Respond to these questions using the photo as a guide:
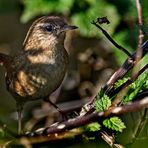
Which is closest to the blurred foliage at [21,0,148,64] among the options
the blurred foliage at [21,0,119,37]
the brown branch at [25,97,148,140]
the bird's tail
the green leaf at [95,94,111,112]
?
the blurred foliage at [21,0,119,37]

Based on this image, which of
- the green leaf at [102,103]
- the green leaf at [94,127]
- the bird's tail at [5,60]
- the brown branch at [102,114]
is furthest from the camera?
the bird's tail at [5,60]

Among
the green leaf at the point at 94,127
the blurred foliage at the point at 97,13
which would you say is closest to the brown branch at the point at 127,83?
the green leaf at the point at 94,127

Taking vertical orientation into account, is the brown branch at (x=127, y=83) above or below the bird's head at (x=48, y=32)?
above

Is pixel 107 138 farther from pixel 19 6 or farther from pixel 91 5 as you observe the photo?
pixel 19 6

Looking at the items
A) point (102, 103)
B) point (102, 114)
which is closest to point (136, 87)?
point (102, 103)

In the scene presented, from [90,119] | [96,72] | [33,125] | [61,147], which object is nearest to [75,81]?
[96,72]

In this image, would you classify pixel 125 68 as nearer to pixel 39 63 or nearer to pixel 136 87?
pixel 136 87

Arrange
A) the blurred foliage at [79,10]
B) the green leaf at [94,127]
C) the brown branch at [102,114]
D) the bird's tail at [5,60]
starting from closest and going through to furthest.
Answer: the brown branch at [102,114] → the green leaf at [94,127] → the bird's tail at [5,60] → the blurred foliage at [79,10]

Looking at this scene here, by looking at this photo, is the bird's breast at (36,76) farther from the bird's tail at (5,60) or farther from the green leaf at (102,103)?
the green leaf at (102,103)
